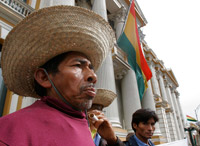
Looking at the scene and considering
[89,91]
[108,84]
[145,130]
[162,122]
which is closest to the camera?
[89,91]

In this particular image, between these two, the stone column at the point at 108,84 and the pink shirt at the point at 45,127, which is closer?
the pink shirt at the point at 45,127

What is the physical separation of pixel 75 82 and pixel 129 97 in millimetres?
8417

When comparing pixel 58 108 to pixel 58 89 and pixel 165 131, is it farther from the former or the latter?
pixel 165 131

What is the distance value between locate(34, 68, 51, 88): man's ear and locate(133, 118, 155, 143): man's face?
1.61 m

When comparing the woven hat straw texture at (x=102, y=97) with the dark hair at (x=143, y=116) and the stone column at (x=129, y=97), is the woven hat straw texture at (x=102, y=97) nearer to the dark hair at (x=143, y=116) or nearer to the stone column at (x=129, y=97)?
the dark hair at (x=143, y=116)

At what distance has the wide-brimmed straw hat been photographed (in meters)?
1.13

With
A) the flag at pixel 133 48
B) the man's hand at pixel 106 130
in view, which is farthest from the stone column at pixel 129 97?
the man's hand at pixel 106 130

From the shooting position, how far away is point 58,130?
79 cm

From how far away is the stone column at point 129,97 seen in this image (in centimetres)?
856

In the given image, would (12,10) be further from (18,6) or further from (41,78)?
(41,78)

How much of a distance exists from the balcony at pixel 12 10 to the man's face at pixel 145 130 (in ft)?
14.9

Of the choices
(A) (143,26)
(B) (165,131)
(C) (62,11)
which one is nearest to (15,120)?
(C) (62,11)

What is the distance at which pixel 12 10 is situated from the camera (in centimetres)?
445

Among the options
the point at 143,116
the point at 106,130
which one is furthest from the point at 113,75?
the point at 106,130
